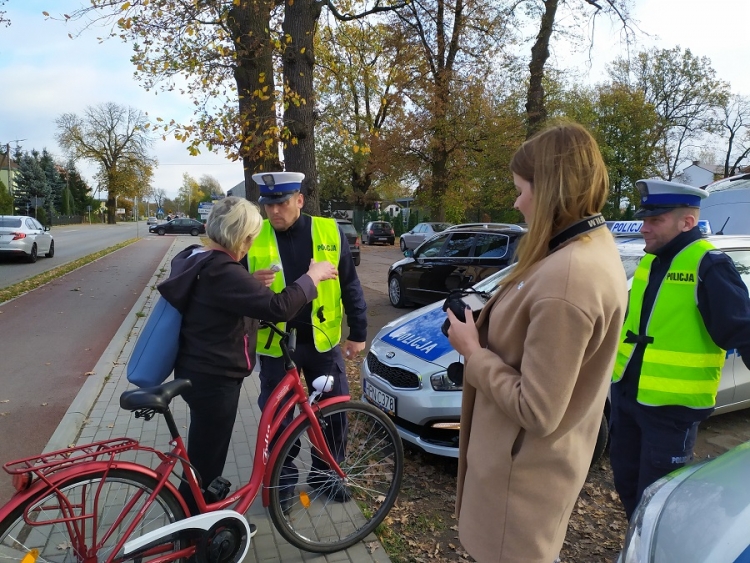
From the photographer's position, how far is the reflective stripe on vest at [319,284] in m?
3.13

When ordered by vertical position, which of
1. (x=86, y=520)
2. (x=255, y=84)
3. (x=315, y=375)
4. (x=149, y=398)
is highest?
(x=255, y=84)

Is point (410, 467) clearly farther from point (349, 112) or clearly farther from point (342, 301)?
point (349, 112)

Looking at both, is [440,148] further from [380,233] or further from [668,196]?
[668,196]

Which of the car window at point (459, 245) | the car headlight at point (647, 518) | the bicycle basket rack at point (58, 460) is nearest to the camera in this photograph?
the car headlight at point (647, 518)

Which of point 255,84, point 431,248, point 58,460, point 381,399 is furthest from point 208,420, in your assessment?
point 431,248

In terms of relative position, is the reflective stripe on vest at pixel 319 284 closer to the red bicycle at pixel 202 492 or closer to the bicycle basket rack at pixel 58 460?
Result: the red bicycle at pixel 202 492

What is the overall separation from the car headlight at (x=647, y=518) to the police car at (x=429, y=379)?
136cm

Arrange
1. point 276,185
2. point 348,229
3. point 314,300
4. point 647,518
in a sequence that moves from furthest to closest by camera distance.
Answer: point 348,229
point 314,300
point 276,185
point 647,518

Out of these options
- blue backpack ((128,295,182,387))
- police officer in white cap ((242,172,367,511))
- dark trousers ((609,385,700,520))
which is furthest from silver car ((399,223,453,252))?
blue backpack ((128,295,182,387))

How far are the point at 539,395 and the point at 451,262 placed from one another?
326 inches

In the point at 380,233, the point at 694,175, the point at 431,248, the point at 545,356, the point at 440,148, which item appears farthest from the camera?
the point at 694,175

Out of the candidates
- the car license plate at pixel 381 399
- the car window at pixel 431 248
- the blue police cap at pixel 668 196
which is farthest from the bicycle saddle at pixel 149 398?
the car window at pixel 431 248

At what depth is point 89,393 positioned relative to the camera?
5.38m

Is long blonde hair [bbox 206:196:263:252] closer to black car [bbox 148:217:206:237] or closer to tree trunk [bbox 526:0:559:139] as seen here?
tree trunk [bbox 526:0:559:139]
